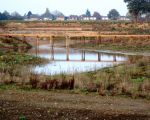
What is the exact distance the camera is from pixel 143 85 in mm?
18188

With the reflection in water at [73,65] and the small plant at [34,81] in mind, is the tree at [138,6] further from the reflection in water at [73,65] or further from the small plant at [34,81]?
the small plant at [34,81]

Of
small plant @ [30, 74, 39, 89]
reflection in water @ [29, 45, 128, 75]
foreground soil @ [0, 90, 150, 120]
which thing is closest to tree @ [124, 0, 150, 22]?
reflection in water @ [29, 45, 128, 75]

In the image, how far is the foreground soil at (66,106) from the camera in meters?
12.9

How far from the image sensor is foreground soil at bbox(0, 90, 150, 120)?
12883 millimetres

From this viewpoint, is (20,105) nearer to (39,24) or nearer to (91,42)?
(91,42)

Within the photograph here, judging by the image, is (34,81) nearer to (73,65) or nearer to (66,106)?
(66,106)

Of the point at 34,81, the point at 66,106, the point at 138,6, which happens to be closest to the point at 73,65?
the point at 34,81

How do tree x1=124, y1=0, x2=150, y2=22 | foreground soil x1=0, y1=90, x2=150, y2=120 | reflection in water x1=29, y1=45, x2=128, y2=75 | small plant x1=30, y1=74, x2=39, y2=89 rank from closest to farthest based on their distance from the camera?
foreground soil x1=0, y1=90, x2=150, y2=120
small plant x1=30, y1=74, x2=39, y2=89
reflection in water x1=29, y1=45, x2=128, y2=75
tree x1=124, y1=0, x2=150, y2=22

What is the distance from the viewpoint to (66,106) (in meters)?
14.5

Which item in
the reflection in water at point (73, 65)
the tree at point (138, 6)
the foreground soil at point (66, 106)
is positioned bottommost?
the reflection in water at point (73, 65)

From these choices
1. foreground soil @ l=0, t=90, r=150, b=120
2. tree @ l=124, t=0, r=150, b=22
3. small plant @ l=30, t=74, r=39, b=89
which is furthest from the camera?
tree @ l=124, t=0, r=150, b=22

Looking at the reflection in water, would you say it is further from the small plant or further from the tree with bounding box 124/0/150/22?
the tree with bounding box 124/0/150/22

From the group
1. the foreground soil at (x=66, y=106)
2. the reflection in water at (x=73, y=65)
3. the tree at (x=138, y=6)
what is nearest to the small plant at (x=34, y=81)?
the foreground soil at (x=66, y=106)

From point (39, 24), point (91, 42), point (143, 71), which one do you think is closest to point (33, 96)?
point (143, 71)
